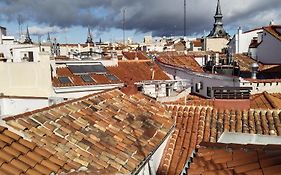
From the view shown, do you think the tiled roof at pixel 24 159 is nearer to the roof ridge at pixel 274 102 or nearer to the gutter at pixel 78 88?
the roof ridge at pixel 274 102

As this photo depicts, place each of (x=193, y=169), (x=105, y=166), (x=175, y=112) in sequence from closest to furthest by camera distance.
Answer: (x=193, y=169), (x=105, y=166), (x=175, y=112)

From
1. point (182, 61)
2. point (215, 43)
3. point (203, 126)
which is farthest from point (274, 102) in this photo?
point (215, 43)

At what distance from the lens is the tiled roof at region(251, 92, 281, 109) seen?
15.9m

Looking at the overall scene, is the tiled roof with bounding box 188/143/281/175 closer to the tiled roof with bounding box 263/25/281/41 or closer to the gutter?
the gutter

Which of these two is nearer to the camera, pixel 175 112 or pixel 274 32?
pixel 175 112

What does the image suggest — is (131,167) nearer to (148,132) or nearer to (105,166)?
(105,166)

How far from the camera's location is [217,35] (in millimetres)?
82500

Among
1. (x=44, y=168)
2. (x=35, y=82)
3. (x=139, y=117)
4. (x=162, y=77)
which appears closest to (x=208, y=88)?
(x=162, y=77)

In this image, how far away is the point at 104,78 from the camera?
27.3 metres

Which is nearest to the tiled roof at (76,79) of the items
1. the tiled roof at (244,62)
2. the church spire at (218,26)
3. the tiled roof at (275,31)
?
the tiled roof at (244,62)

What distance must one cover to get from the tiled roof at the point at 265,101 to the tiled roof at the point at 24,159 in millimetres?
11365

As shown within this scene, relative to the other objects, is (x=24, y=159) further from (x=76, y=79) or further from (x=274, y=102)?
(x=76, y=79)

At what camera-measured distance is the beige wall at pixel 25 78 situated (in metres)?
17.6

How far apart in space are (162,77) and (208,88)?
8122 mm
